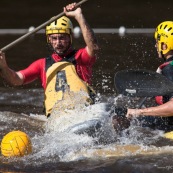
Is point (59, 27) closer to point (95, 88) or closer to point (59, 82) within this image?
point (59, 82)

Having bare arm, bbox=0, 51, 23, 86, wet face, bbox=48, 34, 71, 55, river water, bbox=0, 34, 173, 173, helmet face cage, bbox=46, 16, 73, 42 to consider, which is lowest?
river water, bbox=0, 34, 173, 173

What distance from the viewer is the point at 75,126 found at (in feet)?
26.6

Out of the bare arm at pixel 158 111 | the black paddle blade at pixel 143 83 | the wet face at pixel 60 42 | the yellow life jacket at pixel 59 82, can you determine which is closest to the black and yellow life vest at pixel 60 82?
the yellow life jacket at pixel 59 82

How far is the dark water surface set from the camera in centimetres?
761

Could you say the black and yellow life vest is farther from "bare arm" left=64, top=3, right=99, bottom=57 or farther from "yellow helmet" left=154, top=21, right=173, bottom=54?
"yellow helmet" left=154, top=21, right=173, bottom=54

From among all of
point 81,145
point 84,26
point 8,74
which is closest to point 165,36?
point 84,26

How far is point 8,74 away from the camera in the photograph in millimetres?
8812

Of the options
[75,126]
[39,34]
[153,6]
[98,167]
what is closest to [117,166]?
[98,167]

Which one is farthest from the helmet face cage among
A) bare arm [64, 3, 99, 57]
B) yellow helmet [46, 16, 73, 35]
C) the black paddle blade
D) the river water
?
the river water

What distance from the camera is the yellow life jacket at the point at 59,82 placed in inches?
344

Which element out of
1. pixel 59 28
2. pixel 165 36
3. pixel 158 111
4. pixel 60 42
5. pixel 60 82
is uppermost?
pixel 59 28

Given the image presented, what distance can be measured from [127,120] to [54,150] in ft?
2.84

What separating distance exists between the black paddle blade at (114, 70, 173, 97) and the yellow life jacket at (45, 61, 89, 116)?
0.45 m

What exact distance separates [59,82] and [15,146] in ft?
4.51
